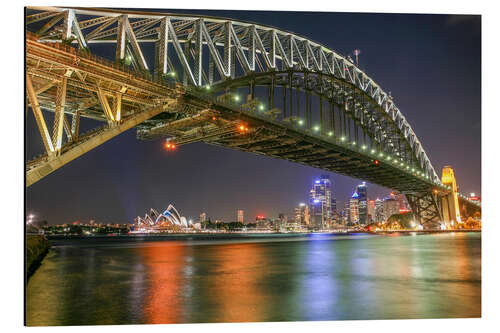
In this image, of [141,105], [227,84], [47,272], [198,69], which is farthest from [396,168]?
[47,272]

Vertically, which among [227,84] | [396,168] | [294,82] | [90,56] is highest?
[294,82]

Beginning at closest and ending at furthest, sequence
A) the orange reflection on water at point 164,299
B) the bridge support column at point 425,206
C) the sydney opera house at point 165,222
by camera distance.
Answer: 1. the orange reflection on water at point 164,299
2. the bridge support column at point 425,206
3. the sydney opera house at point 165,222

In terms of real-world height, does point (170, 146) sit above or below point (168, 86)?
below

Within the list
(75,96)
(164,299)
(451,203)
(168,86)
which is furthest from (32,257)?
(451,203)

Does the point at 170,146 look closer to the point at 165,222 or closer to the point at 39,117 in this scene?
the point at 39,117

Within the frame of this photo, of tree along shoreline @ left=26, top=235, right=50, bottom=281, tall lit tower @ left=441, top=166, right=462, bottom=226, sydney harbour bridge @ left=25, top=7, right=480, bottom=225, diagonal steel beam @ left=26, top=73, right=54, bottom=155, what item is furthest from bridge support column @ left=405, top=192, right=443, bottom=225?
diagonal steel beam @ left=26, top=73, right=54, bottom=155

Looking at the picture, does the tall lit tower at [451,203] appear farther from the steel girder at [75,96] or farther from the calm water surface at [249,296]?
the steel girder at [75,96]

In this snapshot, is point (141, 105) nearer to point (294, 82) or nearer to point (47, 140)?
point (47, 140)

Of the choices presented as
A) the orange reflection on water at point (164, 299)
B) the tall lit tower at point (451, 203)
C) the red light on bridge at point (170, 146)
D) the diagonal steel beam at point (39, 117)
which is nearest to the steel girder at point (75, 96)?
the diagonal steel beam at point (39, 117)
